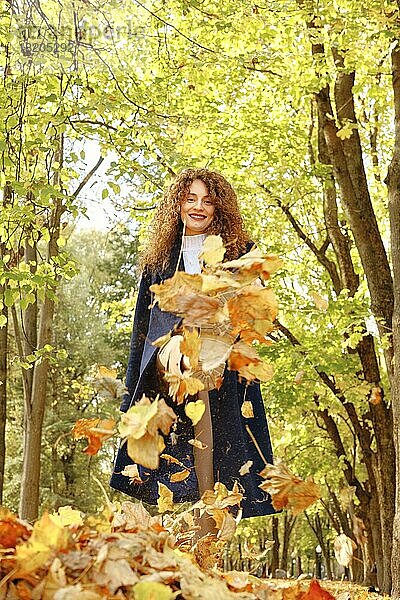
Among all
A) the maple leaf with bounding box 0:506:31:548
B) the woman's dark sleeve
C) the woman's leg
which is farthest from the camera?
the woman's dark sleeve

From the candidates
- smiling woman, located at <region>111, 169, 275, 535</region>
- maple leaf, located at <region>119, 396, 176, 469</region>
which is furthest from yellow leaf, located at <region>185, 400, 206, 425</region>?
smiling woman, located at <region>111, 169, 275, 535</region>

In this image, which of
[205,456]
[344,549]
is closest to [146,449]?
[344,549]

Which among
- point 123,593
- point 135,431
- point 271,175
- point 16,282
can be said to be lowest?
point 123,593

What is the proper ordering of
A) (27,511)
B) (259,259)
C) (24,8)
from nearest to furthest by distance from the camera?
(259,259) → (24,8) → (27,511)

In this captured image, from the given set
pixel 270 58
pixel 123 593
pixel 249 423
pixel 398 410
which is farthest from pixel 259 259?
pixel 270 58

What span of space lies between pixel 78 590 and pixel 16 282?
14.5 ft

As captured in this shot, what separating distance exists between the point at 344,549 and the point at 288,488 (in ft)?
2.15

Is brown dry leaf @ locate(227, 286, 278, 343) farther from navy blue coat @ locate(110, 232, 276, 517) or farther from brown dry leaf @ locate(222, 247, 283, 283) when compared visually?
navy blue coat @ locate(110, 232, 276, 517)

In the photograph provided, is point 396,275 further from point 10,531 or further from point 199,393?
point 10,531

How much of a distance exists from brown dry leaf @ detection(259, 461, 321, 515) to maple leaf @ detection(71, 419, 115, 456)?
357mm

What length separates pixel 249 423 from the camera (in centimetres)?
388

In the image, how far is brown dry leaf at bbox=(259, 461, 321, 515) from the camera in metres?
1.86

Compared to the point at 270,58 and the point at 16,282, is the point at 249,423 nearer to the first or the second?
the point at 16,282

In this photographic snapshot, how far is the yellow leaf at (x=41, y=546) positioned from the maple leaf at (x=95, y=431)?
61cm
